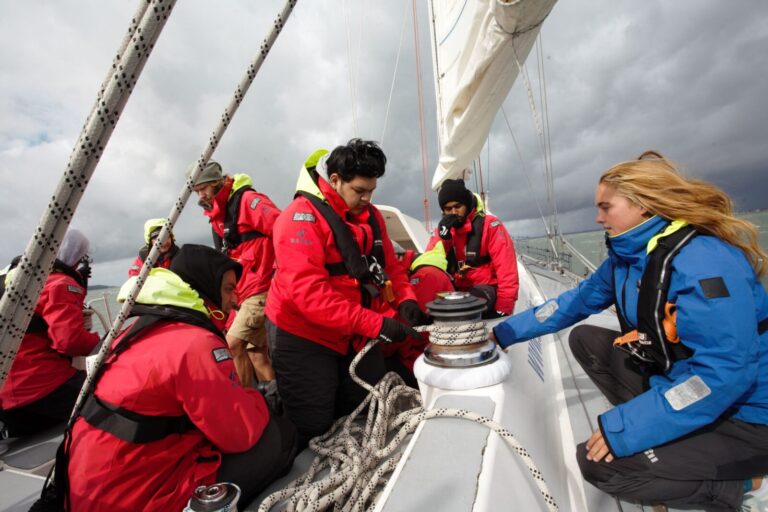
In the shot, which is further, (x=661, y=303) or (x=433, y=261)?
(x=433, y=261)

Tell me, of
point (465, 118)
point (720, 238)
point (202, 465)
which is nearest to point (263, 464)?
point (202, 465)

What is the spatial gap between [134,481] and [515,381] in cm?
145

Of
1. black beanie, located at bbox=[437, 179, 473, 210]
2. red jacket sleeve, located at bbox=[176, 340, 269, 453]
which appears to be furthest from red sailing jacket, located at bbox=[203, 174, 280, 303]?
red jacket sleeve, located at bbox=[176, 340, 269, 453]

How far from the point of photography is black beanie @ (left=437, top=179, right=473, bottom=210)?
3436 millimetres

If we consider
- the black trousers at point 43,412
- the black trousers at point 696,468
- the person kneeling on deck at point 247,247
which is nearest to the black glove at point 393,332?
the black trousers at point 696,468

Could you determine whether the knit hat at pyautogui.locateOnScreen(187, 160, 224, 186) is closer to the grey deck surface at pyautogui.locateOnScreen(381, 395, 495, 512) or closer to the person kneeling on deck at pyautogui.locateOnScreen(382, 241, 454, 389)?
the person kneeling on deck at pyautogui.locateOnScreen(382, 241, 454, 389)

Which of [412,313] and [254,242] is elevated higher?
[254,242]

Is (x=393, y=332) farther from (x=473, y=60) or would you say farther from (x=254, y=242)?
(x=473, y=60)

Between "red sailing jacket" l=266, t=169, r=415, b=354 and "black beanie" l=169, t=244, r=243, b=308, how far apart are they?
32cm

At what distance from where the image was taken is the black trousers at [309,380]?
6.64ft

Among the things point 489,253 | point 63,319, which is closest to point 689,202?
point 489,253

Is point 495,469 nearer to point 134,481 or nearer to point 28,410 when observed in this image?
point 134,481

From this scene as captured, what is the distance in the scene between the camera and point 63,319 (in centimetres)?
261

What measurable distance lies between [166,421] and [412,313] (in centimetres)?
137
